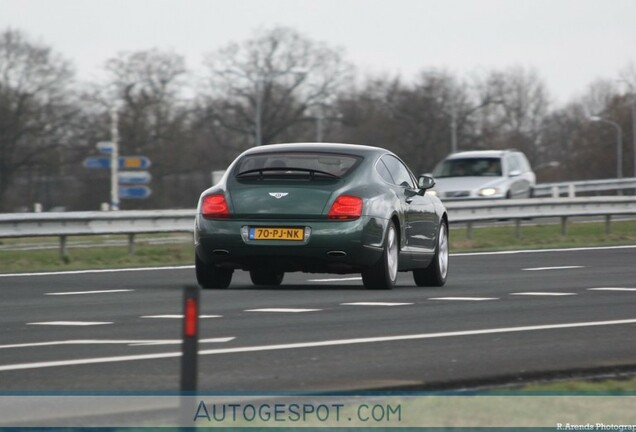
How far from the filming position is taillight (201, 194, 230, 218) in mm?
14047

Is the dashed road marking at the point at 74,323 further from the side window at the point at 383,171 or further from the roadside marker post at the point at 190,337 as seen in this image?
the roadside marker post at the point at 190,337

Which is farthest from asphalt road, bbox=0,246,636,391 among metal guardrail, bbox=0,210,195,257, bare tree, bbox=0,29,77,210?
bare tree, bbox=0,29,77,210

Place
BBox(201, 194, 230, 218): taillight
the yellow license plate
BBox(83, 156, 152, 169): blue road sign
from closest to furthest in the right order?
the yellow license plate → BBox(201, 194, 230, 218): taillight → BBox(83, 156, 152, 169): blue road sign

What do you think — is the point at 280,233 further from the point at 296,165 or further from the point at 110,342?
the point at 110,342

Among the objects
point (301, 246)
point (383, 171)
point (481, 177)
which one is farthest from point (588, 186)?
point (301, 246)

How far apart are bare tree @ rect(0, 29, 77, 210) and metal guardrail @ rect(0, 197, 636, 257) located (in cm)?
5041

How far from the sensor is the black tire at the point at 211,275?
14.6m

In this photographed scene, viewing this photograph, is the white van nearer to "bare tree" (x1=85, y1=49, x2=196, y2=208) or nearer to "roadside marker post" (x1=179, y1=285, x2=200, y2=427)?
"roadside marker post" (x1=179, y1=285, x2=200, y2=427)

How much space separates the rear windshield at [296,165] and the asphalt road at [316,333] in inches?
44.3

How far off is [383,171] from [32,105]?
6443 cm

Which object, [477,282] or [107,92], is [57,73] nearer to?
[107,92]

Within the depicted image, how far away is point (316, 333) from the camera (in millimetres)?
10320

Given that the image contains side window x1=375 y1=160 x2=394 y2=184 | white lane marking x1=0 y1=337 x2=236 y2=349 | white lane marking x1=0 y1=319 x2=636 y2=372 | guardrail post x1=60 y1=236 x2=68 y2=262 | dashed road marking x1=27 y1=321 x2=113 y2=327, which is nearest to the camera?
white lane marking x1=0 y1=319 x2=636 y2=372

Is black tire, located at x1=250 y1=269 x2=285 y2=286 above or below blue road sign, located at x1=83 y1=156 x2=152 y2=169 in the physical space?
below
